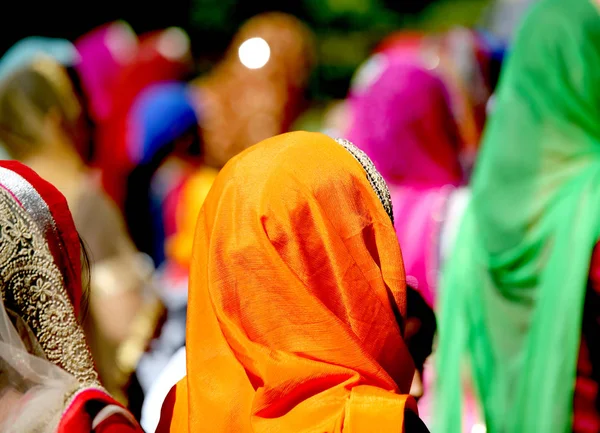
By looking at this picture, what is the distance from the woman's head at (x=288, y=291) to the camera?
1506mm

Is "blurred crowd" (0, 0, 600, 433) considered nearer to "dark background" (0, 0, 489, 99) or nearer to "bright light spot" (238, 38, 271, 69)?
"bright light spot" (238, 38, 271, 69)

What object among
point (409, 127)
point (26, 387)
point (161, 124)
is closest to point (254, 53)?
point (161, 124)

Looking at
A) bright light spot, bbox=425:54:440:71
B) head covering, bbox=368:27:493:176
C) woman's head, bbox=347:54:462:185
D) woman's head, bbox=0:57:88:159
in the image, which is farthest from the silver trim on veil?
bright light spot, bbox=425:54:440:71

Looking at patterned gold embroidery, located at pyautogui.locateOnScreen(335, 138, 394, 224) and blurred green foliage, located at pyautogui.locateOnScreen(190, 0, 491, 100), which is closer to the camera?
→ patterned gold embroidery, located at pyautogui.locateOnScreen(335, 138, 394, 224)

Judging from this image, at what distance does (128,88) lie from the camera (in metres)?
5.55

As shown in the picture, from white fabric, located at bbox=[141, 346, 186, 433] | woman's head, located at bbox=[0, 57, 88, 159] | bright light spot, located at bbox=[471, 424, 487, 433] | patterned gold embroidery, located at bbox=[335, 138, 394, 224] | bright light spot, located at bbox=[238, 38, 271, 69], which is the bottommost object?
bright light spot, located at bbox=[471, 424, 487, 433]

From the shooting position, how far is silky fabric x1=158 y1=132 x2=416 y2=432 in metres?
1.49

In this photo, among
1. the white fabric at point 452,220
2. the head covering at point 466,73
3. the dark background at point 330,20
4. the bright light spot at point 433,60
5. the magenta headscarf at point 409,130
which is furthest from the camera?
the dark background at point 330,20

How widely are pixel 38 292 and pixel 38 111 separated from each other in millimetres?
2175

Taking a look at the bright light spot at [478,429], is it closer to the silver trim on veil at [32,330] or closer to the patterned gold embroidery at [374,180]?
the patterned gold embroidery at [374,180]

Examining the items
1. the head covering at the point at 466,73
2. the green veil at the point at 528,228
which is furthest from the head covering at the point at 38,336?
the head covering at the point at 466,73

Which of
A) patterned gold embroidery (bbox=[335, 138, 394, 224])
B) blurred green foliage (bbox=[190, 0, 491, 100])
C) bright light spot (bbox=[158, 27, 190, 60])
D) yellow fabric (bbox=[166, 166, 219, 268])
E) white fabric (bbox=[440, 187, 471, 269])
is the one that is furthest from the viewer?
blurred green foliage (bbox=[190, 0, 491, 100])

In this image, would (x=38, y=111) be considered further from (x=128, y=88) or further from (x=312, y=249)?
(x=312, y=249)

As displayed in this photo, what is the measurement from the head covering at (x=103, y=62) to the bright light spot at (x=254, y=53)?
1.00 m
